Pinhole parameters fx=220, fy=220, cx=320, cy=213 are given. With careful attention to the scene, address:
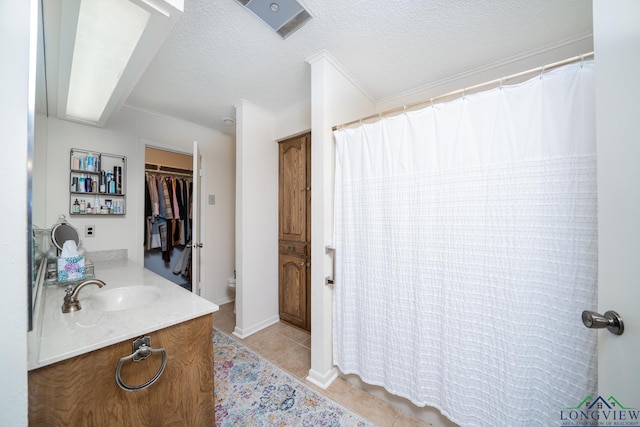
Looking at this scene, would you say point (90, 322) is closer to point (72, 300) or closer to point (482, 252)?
point (72, 300)

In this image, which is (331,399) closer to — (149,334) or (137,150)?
(149,334)

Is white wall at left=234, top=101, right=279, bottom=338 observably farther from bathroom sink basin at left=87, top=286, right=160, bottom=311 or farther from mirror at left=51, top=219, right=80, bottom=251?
mirror at left=51, top=219, right=80, bottom=251

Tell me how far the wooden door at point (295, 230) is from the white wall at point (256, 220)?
0.35ft

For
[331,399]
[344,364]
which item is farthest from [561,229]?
[331,399]

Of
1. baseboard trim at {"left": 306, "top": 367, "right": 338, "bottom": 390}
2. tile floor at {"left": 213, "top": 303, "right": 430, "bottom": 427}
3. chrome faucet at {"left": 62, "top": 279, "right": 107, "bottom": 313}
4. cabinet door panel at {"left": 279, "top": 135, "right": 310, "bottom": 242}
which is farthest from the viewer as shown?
cabinet door panel at {"left": 279, "top": 135, "right": 310, "bottom": 242}

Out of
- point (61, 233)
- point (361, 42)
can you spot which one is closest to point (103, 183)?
point (61, 233)

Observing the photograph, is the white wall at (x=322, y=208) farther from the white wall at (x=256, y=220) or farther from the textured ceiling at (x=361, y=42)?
the white wall at (x=256, y=220)

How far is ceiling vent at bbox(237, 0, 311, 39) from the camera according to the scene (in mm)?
1211

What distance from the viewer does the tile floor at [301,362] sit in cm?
134

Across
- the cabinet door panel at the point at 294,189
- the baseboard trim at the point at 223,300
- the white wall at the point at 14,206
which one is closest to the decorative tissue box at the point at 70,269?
the white wall at the point at 14,206

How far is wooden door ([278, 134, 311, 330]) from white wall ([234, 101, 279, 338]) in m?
0.11

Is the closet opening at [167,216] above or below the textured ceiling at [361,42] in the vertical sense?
below

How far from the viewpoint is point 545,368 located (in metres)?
0.96
